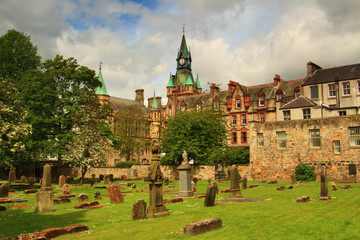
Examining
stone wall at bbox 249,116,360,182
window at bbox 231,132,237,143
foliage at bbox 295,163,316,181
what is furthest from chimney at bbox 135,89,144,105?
foliage at bbox 295,163,316,181

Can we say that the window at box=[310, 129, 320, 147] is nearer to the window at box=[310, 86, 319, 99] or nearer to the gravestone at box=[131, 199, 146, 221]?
the window at box=[310, 86, 319, 99]

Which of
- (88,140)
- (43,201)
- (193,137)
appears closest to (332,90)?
(193,137)

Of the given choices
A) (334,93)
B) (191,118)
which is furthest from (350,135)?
(191,118)

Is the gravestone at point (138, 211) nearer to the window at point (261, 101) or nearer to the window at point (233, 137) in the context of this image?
the window at point (261, 101)

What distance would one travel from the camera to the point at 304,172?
35.0 meters

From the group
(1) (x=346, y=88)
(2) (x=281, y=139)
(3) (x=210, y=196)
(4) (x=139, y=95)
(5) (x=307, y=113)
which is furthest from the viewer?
(4) (x=139, y=95)

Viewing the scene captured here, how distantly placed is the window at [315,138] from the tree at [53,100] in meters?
25.5

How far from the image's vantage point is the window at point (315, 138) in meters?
35.0

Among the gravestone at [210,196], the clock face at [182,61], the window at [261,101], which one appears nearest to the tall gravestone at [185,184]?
the gravestone at [210,196]

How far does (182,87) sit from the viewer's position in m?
126

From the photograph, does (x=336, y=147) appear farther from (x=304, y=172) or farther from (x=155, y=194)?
(x=155, y=194)

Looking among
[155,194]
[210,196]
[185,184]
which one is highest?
[155,194]

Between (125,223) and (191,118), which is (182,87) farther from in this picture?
(125,223)

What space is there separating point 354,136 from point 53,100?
33676mm
